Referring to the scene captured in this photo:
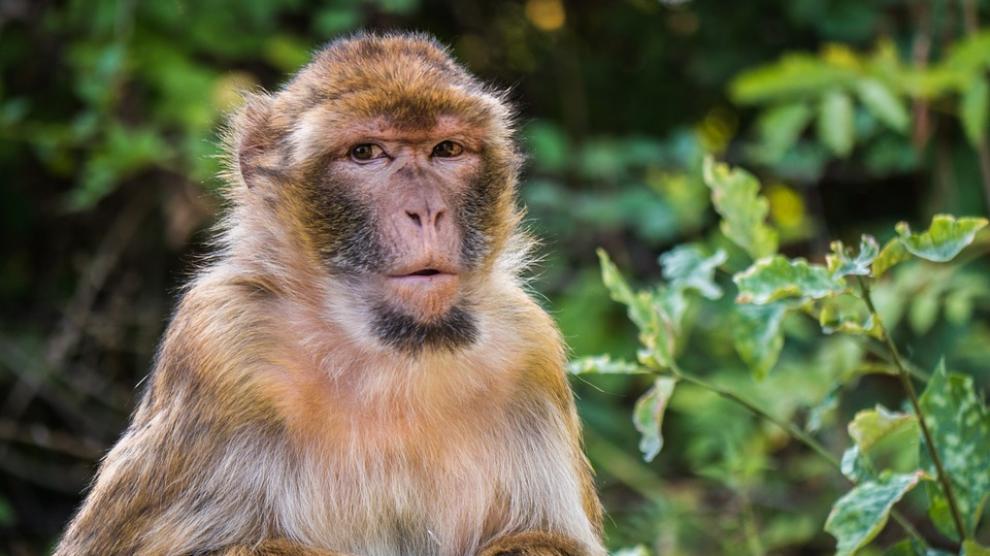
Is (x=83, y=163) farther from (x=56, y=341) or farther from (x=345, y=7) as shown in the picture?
(x=345, y=7)

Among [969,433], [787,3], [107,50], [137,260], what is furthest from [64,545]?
[787,3]

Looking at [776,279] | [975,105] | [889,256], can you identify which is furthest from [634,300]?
[975,105]

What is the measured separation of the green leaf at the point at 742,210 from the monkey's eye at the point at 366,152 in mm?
841

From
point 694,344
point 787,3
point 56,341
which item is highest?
point 787,3

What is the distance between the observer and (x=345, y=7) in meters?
6.32

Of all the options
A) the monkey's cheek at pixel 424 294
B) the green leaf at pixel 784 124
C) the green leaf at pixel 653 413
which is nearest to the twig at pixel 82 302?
the green leaf at pixel 784 124

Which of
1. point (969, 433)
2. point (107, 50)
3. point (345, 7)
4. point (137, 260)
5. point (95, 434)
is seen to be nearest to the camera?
point (969, 433)

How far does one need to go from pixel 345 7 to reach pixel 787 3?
2.17 m

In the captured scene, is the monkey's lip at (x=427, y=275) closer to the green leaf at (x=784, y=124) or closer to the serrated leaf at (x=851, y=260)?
the serrated leaf at (x=851, y=260)

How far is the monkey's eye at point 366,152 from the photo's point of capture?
11.0 ft

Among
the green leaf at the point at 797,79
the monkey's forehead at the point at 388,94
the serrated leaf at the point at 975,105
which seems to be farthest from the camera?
the green leaf at the point at 797,79

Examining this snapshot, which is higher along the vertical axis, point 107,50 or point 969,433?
point 107,50

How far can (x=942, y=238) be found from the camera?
2.87 metres

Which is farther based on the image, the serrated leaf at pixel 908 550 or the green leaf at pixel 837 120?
the green leaf at pixel 837 120
